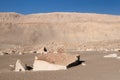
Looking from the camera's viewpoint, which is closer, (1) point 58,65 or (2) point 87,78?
(2) point 87,78

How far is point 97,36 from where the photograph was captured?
70.9 metres

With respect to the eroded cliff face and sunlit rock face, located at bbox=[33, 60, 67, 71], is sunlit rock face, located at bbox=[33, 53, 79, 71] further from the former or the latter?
the eroded cliff face

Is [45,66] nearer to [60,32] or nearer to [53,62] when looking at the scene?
[53,62]

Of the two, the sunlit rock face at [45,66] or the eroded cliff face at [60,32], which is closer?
the sunlit rock face at [45,66]

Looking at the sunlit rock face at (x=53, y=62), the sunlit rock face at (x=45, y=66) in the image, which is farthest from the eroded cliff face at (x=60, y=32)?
the sunlit rock face at (x=45, y=66)

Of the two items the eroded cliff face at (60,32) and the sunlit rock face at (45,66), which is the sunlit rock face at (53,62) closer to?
the sunlit rock face at (45,66)

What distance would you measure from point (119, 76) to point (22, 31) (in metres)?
60.7

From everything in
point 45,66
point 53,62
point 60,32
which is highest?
point 60,32

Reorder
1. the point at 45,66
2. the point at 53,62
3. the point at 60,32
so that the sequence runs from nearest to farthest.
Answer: the point at 45,66, the point at 53,62, the point at 60,32

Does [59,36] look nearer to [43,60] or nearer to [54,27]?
[54,27]

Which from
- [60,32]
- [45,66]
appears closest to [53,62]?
[45,66]

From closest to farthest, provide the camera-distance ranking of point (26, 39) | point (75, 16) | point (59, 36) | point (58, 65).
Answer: point (58, 65), point (26, 39), point (59, 36), point (75, 16)

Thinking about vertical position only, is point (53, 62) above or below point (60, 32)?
below

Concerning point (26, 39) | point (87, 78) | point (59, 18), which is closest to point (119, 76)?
point (87, 78)
